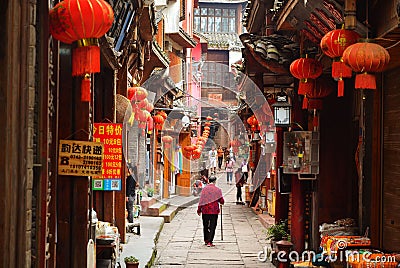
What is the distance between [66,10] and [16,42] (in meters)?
1.00

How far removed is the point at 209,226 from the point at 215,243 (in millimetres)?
820

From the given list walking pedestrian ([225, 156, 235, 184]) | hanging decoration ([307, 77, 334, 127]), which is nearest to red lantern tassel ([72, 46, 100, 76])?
hanging decoration ([307, 77, 334, 127])

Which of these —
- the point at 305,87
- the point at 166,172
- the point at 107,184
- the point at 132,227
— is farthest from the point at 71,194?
the point at 166,172

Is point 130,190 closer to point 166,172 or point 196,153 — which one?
point 166,172

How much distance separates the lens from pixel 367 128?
11.5m

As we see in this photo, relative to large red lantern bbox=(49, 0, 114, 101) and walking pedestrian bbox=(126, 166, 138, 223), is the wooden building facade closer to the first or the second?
large red lantern bbox=(49, 0, 114, 101)

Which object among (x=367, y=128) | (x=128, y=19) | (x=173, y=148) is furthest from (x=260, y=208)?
(x=367, y=128)

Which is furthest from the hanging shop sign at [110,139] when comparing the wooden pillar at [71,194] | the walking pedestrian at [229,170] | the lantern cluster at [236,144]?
the walking pedestrian at [229,170]

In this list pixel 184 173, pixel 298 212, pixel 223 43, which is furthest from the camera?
pixel 223 43

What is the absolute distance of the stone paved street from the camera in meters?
16.4

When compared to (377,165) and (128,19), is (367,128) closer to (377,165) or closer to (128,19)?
(377,165)

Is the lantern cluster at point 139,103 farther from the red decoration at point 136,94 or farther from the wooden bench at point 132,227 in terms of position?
the wooden bench at point 132,227

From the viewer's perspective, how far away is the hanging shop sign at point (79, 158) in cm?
812

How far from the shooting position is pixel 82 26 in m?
6.81
